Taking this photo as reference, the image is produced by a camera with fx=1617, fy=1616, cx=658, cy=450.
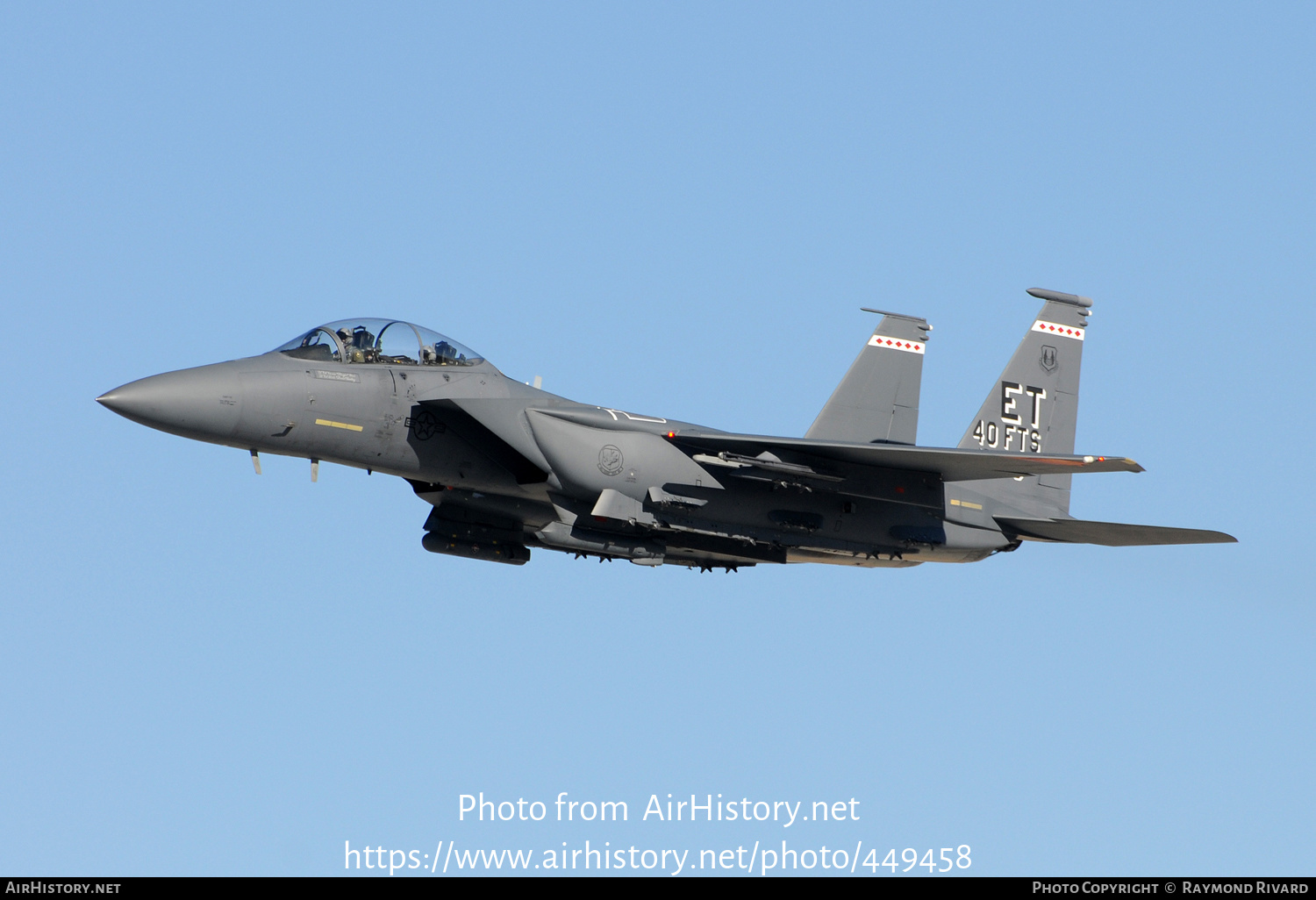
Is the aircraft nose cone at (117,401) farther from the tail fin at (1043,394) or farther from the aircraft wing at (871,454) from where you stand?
the tail fin at (1043,394)

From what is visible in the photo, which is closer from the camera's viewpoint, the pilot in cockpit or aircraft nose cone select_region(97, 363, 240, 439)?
aircraft nose cone select_region(97, 363, 240, 439)

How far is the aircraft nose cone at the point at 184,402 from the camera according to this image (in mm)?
17078

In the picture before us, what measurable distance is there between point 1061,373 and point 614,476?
7.69 meters

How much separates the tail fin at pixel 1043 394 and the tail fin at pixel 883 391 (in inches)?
46.7

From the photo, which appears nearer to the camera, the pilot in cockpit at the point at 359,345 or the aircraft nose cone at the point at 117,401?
the aircraft nose cone at the point at 117,401

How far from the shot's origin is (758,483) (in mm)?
19047

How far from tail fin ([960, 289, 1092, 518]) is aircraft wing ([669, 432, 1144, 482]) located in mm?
3123

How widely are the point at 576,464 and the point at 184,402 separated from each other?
14.1 feet

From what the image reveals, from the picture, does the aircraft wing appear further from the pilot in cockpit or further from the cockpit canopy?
the pilot in cockpit

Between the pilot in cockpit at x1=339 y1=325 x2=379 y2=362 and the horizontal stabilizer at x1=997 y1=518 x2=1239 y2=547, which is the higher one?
the pilot in cockpit at x1=339 y1=325 x2=379 y2=362

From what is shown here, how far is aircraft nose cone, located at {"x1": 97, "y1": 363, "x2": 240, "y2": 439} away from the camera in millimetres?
17078

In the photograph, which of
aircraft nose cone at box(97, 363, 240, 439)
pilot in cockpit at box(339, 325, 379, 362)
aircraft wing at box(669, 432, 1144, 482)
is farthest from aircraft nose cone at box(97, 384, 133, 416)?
aircraft wing at box(669, 432, 1144, 482)

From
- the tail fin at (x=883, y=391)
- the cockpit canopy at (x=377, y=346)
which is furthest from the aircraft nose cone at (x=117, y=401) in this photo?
the tail fin at (x=883, y=391)

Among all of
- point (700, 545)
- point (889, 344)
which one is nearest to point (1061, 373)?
point (889, 344)
